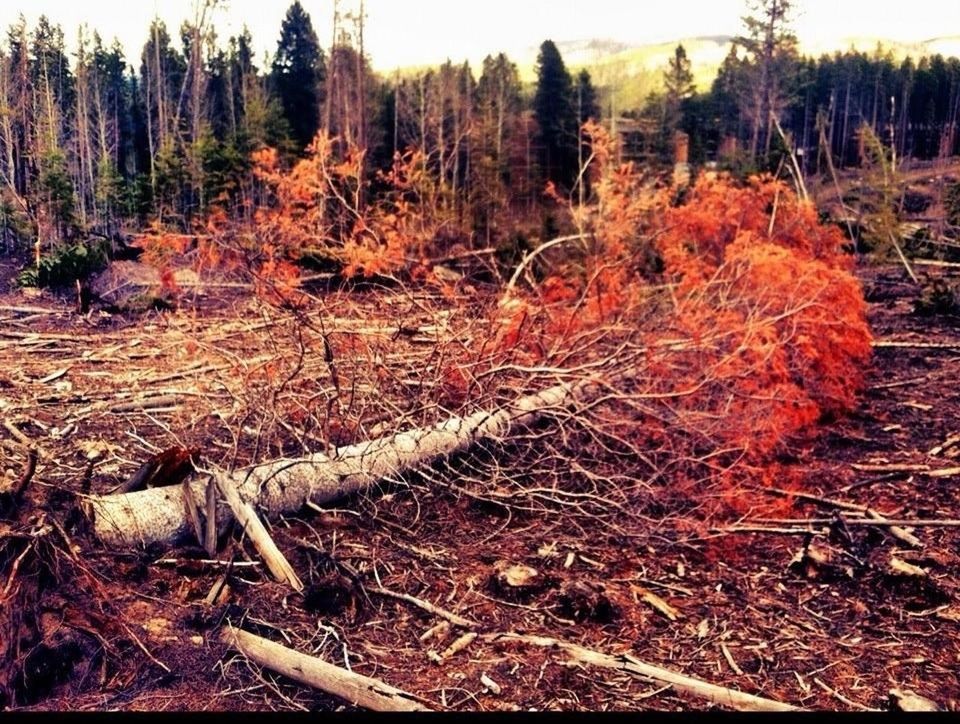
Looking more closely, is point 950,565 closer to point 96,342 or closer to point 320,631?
point 320,631

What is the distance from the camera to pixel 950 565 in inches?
197

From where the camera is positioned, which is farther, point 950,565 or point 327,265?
point 327,265

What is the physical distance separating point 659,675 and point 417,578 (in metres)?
1.59

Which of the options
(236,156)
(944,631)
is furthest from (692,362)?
(236,156)

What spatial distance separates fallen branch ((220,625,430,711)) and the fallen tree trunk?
957 millimetres

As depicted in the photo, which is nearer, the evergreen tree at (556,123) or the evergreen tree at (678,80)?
the evergreen tree at (678,80)

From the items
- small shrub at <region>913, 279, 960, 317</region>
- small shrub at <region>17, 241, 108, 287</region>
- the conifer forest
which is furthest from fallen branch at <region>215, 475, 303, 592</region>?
small shrub at <region>913, 279, 960, 317</region>

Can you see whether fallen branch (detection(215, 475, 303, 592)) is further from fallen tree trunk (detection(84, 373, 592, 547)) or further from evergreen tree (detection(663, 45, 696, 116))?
evergreen tree (detection(663, 45, 696, 116))

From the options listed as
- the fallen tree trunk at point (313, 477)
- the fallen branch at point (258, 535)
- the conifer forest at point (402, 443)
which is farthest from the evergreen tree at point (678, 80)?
the fallen branch at point (258, 535)

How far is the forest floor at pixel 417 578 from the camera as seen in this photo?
3588 mm

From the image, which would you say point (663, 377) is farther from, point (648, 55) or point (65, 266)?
point (648, 55)

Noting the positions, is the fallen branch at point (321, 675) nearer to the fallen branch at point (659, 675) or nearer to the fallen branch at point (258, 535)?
the fallen branch at point (258, 535)

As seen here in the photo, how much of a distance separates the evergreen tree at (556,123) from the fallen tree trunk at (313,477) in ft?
36.7

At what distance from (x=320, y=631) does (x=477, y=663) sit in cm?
79
